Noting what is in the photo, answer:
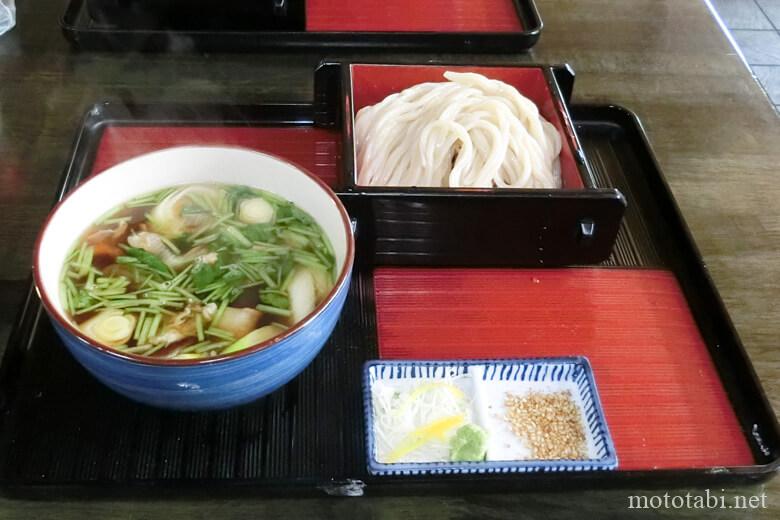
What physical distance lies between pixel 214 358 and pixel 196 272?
24 cm

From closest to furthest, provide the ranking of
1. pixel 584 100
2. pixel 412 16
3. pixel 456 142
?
1. pixel 456 142
2. pixel 584 100
3. pixel 412 16

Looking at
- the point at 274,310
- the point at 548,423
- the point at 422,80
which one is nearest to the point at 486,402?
the point at 548,423

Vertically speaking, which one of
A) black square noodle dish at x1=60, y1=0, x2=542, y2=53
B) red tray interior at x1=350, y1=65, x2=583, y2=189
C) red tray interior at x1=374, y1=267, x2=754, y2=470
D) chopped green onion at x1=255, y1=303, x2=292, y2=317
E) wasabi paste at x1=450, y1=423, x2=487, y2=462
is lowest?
red tray interior at x1=374, y1=267, x2=754, y2=470

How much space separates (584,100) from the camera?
1761 mm

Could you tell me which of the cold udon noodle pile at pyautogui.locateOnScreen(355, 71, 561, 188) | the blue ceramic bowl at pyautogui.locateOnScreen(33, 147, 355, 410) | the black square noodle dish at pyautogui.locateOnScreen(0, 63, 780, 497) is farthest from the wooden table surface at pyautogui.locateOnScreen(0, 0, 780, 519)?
the cold udon noodle pile at pyautogui.locateOnScreen(355, 71, 561, 188)

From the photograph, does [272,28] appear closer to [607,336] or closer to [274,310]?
[274,310]

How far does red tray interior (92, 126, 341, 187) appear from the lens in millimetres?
1548

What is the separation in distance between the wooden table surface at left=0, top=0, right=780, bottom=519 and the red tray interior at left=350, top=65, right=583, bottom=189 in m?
0.19

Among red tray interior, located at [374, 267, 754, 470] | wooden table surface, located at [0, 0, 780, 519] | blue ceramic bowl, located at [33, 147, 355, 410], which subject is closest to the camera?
blue ceramic bowl, located at [33, 147, 355, 410]

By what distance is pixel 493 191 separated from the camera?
4.22 feet

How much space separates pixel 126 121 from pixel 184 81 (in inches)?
8.2

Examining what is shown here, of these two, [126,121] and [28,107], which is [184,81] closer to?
[126,121]

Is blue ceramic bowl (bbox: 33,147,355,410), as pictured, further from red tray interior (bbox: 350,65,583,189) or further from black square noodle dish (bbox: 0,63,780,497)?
red tray interior (bbox: 350,65,583,189)

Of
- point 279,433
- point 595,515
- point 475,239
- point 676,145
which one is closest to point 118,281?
point 279,433
